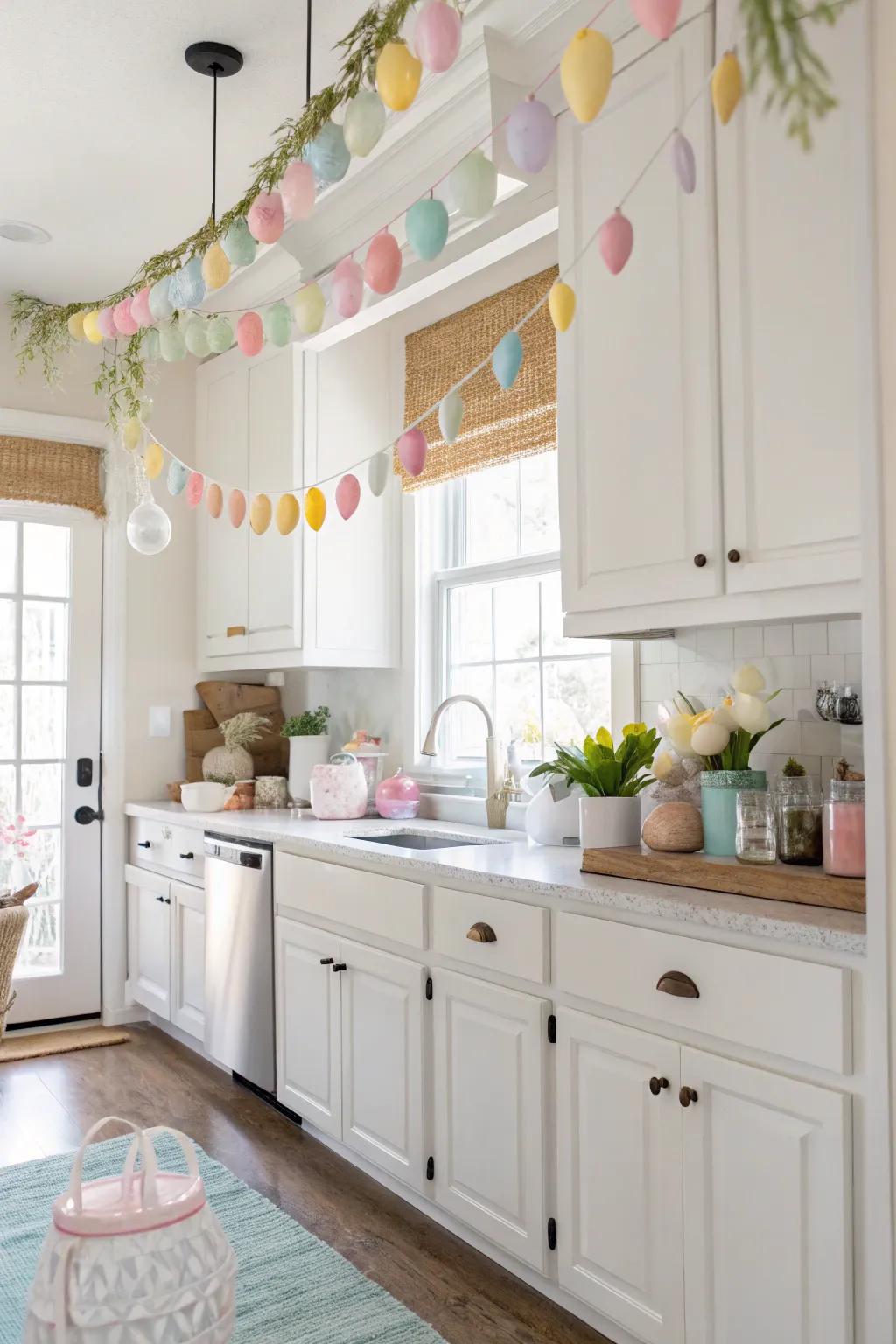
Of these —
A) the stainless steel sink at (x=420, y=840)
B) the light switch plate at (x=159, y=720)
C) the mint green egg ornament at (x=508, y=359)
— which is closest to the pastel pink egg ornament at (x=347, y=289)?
the mint green egg ornament at (x=508, y=359)

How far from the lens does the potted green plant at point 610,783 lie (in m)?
2.29

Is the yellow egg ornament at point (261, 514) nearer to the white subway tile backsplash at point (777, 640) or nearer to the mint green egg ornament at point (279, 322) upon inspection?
the mint green egg ornament at point (279, 322)

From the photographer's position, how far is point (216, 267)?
2242mm

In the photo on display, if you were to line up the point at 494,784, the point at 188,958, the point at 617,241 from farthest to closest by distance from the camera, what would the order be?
the point at 188,958
the point at 494,784
the point at 617,241

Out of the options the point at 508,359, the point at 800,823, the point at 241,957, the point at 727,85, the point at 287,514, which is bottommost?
the point at 241,957

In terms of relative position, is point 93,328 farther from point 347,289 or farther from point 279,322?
point 347,289

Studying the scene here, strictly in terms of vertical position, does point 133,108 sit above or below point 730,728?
above

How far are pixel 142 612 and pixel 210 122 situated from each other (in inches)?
80.7

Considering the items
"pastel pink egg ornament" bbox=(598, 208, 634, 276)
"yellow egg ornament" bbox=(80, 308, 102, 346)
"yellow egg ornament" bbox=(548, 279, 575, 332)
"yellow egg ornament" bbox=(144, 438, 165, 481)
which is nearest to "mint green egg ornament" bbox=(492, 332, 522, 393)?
"yellow egg ornament" bbox=(548, 279, 575, 332)

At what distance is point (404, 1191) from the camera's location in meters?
2.63

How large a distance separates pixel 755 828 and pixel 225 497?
9.06 feet

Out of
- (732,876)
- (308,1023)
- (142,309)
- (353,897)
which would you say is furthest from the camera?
(308,1023)

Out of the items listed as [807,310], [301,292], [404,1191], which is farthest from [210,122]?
[404,1191]

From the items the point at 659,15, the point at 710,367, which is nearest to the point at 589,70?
the point at 659,15
